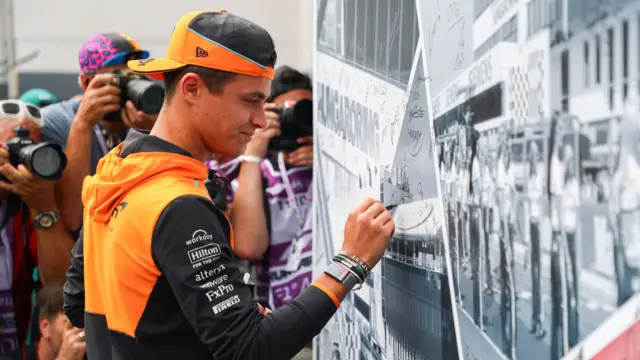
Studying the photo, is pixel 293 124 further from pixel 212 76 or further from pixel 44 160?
pixel 212 76

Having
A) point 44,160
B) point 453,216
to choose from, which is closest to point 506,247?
point 453,216

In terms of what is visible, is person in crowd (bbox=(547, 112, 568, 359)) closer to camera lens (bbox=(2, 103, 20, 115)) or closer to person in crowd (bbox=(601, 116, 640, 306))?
person in crowd (bbox=(601, 116, 640, 306))

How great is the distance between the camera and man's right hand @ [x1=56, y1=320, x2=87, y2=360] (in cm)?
185

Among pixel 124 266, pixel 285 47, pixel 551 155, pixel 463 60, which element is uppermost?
pixel 285 47

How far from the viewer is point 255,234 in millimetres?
2035

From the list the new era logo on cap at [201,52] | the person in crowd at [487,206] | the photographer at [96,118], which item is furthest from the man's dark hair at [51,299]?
the person in crowd at [487,206]

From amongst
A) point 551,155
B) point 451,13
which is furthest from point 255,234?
point 551,155

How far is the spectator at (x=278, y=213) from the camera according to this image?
206 centimetres

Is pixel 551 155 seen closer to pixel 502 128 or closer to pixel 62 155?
pixel 502 128

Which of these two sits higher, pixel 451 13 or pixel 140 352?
pixel 451 13

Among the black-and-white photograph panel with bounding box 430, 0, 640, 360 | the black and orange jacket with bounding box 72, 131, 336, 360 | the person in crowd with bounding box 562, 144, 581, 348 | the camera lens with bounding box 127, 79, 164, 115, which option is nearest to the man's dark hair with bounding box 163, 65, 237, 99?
the black and orange jacket with bounding box 72, 131, 336, 360

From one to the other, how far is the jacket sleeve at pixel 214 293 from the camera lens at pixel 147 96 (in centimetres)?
89

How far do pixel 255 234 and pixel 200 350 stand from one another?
3.28ft

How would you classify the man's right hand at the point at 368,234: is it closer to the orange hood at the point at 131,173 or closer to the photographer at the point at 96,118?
the orange hood at the point at 131,173
